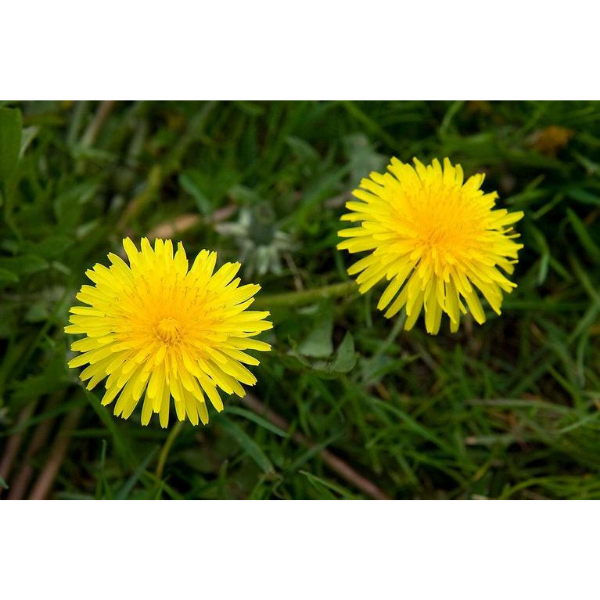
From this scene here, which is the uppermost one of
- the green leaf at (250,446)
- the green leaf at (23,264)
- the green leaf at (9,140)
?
the green leaf at (9,140)

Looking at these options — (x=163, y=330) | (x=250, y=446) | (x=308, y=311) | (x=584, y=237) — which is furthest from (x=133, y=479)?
(x=584, y=237)

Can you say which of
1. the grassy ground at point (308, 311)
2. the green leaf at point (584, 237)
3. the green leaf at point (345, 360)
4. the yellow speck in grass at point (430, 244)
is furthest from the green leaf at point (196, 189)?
the green leaf at point (584, 237)

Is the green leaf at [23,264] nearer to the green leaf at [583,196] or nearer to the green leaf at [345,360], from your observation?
the green leaf at [345,360]

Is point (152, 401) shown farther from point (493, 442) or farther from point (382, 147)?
point (382, 147)

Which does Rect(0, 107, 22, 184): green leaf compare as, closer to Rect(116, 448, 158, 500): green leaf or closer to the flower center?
the flower center

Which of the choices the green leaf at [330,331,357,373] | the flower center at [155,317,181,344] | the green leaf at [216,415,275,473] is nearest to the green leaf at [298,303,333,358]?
the green leaf at [330,331,357,373]

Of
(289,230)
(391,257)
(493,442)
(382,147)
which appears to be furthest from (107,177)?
(493,442)
